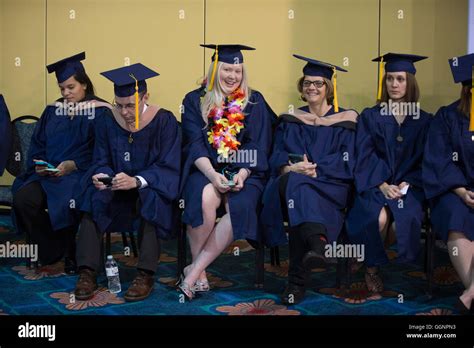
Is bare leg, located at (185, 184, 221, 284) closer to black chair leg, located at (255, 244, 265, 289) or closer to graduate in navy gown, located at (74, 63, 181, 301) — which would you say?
graduate in navy gown, located at (74, 63, 181, 301)

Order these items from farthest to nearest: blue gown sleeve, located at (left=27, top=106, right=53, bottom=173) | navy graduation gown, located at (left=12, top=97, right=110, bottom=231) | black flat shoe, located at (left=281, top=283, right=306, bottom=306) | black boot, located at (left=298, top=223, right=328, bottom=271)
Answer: blue gown sleeve, located at (left=27, top=106, right=53, bottom=173), navy graduation gown, located at (left=12, top=97, right=110, bottom=231), black flat shoe, located at (left=281, top=283, right=306, bottom=306), black boot, located at (left=298, top=223, right=328, bottom=271)

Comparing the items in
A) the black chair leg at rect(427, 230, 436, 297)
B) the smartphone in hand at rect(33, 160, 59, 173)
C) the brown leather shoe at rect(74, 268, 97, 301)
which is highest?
the smartphone in hand at rect(33, 160, 59, 173)

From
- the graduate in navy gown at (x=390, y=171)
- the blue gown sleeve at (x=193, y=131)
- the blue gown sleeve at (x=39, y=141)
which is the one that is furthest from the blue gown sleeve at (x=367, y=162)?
the blue gown sleeve at (x=39, y=141)

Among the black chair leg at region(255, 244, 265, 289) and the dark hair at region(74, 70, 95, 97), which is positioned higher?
the dark hair at region(74, 70, 95, 97)

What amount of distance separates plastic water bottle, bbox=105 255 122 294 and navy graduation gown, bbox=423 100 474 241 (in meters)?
1.83

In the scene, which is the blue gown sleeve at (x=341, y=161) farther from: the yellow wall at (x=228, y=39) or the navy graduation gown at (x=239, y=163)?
the yellow wall at (x=228, y=39)

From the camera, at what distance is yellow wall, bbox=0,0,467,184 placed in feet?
16.5

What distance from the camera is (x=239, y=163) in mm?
4074

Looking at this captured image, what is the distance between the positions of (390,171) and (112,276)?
1755 millimetres

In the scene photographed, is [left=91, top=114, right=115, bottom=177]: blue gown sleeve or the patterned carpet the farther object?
[left=91, top=114, right=115, bottom=177]: blue gown sleeve

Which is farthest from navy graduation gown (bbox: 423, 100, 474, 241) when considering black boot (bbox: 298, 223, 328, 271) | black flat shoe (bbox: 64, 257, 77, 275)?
black flat shoe (bbox: 64, 257, 77, 275)

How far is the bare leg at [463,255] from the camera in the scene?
3.54 metres

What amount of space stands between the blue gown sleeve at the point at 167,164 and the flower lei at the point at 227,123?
224 mm
